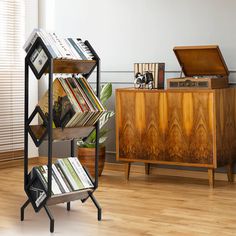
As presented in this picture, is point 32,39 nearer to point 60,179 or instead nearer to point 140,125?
point 60,179

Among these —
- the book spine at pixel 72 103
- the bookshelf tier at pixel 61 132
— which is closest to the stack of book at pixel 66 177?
the bookshelf tier at pixel 61 132

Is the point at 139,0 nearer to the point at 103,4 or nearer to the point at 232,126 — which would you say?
the point at 103,4

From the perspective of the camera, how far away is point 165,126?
556 cm

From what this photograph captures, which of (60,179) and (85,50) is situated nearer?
(60,179)

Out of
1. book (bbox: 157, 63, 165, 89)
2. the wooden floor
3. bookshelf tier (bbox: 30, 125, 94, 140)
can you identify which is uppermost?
book (bbox: 157, 63, 165, 89)

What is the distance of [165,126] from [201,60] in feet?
2.30

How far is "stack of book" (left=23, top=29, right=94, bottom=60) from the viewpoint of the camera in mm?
3934

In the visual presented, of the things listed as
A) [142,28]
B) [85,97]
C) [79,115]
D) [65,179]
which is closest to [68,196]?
[65,179]

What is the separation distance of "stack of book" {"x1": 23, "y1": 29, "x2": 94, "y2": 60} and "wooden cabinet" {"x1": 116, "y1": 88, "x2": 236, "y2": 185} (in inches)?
58.0

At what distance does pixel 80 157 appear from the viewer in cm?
608

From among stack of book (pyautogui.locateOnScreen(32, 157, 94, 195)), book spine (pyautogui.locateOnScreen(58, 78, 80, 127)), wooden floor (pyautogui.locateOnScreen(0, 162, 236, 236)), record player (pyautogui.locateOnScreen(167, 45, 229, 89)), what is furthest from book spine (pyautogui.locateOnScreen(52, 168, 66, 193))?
record player (pyautogui.locateOnScreen(167, 45, 229, 89))

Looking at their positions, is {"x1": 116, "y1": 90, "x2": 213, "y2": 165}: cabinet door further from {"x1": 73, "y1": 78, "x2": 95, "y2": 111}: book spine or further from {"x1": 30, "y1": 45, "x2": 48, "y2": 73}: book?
{"x1": 30, "y1": 45, "x2": 48, "y2": 73}: book

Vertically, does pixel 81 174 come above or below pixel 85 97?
below

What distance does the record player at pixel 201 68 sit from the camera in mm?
5453
